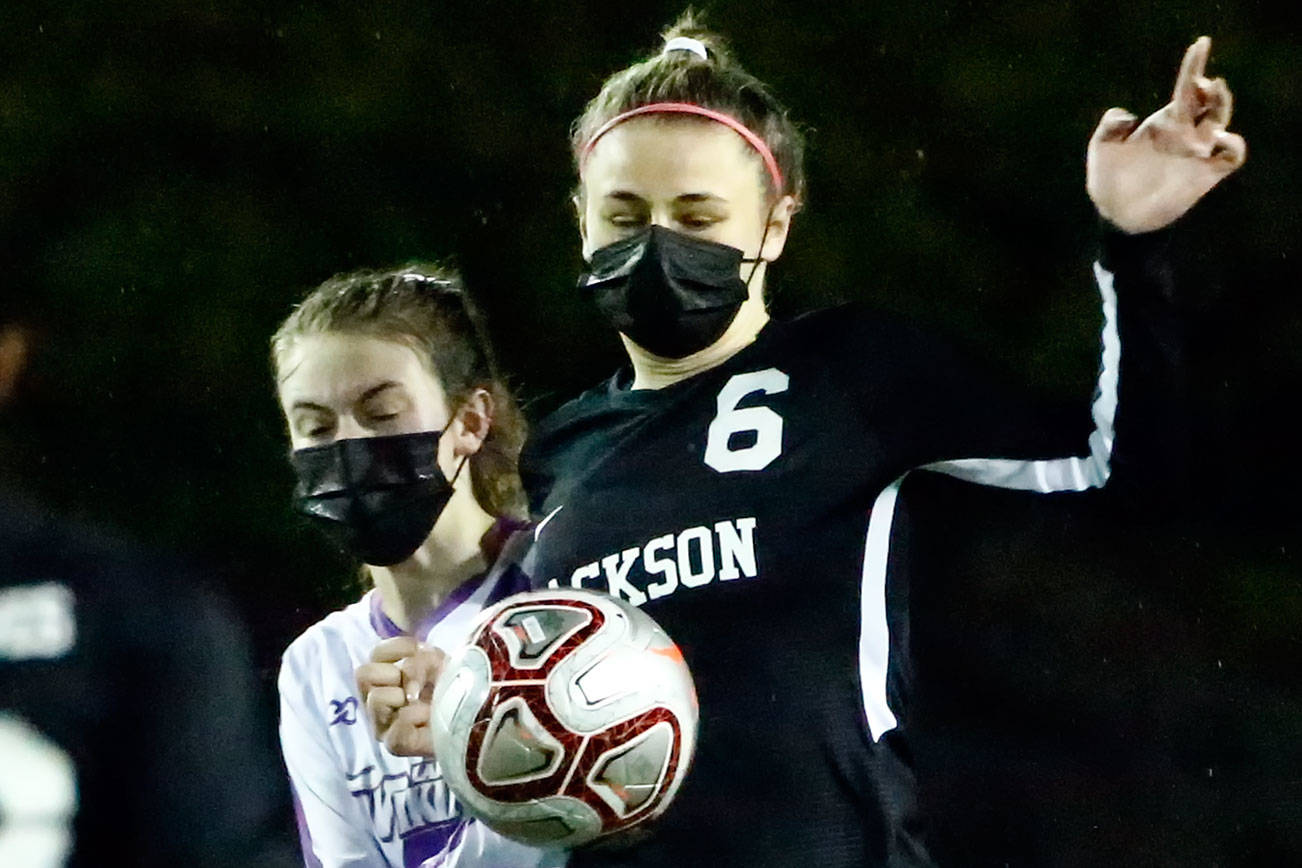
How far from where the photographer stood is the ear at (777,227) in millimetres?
2494

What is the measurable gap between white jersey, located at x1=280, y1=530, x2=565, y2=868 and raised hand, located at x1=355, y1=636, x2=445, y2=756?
12cm

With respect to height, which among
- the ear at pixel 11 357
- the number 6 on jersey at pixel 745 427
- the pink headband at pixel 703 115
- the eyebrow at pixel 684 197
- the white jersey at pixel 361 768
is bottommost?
the white jersey at pixel 361 768

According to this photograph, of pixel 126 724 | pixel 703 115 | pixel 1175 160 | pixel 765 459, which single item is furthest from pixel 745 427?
pixel 126 724

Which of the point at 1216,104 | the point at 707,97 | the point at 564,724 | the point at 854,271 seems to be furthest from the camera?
the point at 854,271

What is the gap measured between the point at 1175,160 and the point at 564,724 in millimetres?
956

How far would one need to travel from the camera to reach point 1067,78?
3236 mm

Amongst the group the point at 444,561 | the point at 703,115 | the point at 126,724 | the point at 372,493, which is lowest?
the point at 126,724

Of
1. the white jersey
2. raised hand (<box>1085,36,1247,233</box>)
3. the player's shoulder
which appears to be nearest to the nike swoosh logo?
the white jersey

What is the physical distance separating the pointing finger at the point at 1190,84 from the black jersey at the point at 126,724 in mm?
1881

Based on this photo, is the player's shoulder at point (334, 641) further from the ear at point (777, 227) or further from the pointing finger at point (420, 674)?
the ear at point (777, 227)

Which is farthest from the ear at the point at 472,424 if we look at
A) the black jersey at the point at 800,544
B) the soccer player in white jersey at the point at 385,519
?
the black jersey at the point at 800,544

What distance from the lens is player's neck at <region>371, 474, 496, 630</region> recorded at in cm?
272

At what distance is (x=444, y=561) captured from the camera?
273cm

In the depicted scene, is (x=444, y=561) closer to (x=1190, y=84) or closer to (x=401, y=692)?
(x=401, y=692)
